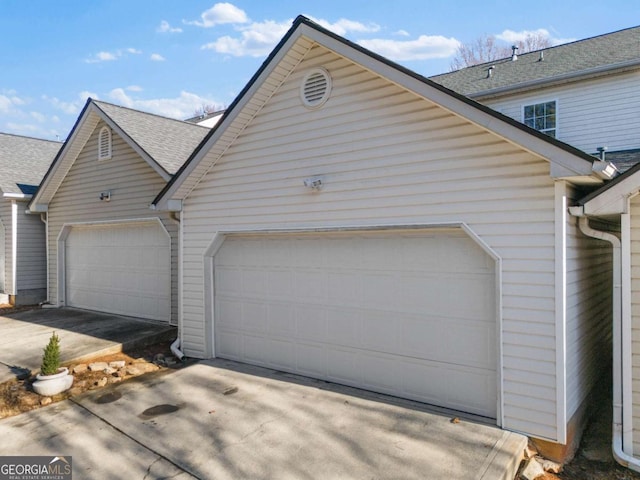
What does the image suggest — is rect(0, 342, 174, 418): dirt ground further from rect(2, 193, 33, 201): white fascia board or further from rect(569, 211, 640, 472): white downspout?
rect(2, 193, 33, 201): white fascia board

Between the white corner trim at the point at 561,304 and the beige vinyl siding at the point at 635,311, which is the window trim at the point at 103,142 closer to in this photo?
the white corner trim at the point at 561,304

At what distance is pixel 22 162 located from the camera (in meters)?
14.9

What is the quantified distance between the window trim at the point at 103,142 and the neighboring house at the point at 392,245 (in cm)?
445

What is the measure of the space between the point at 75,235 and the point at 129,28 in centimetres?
601

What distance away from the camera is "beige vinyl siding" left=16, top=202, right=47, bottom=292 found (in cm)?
1325

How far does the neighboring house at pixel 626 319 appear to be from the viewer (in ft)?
14.0

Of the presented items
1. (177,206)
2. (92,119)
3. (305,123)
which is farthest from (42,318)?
(305,123)

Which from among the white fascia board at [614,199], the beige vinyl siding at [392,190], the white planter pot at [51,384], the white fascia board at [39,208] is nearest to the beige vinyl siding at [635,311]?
the white fascia board at [614,199]

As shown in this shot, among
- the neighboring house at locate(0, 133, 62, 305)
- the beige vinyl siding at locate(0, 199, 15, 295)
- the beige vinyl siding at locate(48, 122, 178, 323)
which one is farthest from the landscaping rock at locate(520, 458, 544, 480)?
the beige vinyl siding at locate(0, 199, 15, 295)

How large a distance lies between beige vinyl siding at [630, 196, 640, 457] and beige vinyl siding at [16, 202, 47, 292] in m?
15.3

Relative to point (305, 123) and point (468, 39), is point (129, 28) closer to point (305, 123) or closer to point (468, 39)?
point (305, 123)

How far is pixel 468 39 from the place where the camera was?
82.6 feet

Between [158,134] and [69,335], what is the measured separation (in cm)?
530

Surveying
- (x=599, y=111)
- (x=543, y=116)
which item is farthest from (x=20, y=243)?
(x=599, y=111)
